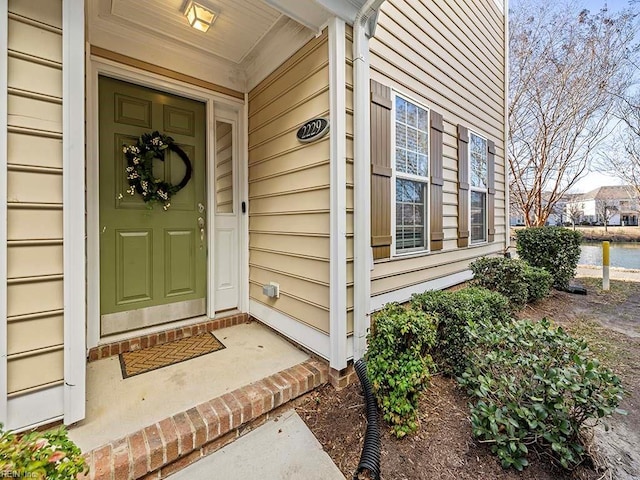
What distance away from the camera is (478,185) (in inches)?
185

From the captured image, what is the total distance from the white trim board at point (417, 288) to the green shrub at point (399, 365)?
0.95 metres

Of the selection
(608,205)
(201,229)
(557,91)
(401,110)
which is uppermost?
(557,91)

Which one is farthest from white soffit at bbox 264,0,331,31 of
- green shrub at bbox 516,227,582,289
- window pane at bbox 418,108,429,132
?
green shrub at bbox 516,227,582,289

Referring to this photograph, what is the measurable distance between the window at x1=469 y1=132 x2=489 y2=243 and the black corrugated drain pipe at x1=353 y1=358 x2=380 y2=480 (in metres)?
3.59

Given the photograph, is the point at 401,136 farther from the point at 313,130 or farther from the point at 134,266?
the point at 134,266

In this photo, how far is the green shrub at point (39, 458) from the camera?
768mm

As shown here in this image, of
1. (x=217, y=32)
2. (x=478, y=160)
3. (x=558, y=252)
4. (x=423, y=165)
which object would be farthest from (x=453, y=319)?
(x=558, y=252)

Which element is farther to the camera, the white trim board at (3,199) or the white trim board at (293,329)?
the white trim board at (293,329)

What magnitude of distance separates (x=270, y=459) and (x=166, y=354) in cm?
125

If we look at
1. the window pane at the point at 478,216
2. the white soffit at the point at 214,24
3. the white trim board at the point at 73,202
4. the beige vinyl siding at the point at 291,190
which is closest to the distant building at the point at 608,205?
the window pane at the point at 478,216

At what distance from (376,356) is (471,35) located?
5.08 m

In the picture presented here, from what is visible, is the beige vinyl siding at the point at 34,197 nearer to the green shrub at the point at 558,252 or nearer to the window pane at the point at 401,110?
the window pane at the point at 401,110

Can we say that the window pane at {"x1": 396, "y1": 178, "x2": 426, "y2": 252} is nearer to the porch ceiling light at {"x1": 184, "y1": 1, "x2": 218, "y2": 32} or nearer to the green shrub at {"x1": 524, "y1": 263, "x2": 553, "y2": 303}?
the green shrub at {"x1": 524, "y1": 263, "x2": 553, "y2": 303}

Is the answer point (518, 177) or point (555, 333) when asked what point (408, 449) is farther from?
point (518, 177)
